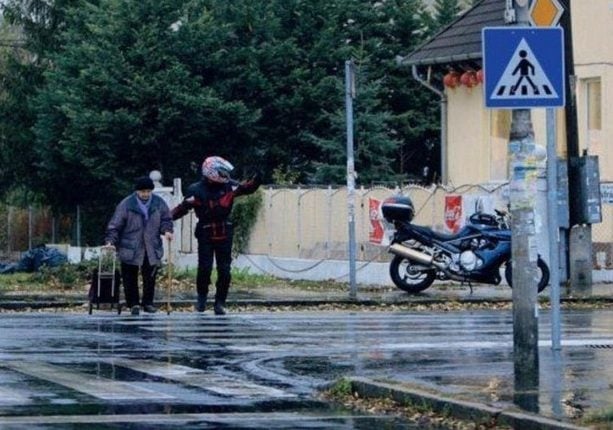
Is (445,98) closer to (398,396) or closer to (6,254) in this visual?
(6,254)

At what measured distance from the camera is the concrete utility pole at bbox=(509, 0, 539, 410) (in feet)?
44.9

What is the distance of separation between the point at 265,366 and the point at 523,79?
3.75 metres

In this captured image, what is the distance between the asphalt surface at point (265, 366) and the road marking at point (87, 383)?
0.01m

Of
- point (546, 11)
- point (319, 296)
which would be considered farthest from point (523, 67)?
point (319, 296)

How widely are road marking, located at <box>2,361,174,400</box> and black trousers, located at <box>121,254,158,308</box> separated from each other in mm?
6743

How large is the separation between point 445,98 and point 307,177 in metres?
6.77

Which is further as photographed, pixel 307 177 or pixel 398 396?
pixel 307 177

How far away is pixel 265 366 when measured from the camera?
1587 centimetres

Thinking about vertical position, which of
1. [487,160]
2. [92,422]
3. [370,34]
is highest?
[370,34]

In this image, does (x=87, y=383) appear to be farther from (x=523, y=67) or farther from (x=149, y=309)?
(x=149, y=309)

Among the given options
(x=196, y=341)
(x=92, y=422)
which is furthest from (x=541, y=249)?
(x=92, y=422)

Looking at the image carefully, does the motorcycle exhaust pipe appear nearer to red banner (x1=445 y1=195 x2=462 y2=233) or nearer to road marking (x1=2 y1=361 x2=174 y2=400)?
red banner (x1=445 y1=195 x2=462 y2=233)

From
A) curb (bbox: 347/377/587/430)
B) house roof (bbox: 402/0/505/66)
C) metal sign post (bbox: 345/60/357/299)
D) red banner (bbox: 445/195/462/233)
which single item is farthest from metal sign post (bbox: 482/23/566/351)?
house roof (bbox: 402/0/505/66)

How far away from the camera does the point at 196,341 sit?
18172 mm
